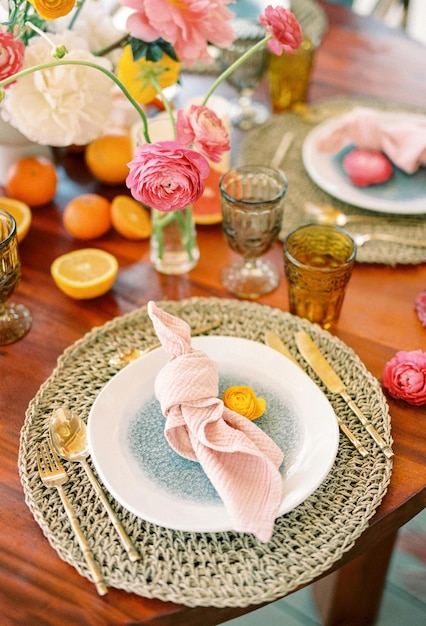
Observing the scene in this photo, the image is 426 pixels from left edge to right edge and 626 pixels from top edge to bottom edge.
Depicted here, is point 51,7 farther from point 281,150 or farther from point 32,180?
point 281,150

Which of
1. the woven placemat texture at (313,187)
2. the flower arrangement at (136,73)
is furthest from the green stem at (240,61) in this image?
the woven placemat texture at (313,187)

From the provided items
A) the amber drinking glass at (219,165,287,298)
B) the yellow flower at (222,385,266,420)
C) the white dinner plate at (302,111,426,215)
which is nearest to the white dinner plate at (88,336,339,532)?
the yellow flower at (222,385,266,420)

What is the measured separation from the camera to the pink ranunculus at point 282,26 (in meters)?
0.87

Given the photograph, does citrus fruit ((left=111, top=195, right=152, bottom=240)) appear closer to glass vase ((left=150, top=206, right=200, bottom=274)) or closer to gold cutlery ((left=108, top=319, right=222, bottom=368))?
glass vase ((left=150, top=206, right=200, bottom=274))

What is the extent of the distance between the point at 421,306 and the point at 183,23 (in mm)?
526

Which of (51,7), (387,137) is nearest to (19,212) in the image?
(51,7)

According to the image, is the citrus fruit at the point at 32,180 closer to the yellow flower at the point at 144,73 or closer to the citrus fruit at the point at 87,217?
the citrus fruit at the point at 87,217

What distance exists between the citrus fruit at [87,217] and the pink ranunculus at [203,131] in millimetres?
320

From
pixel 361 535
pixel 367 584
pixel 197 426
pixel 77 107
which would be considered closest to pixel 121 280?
pixel 77 107

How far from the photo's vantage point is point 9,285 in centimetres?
96

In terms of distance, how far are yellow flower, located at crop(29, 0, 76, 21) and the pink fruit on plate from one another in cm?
59

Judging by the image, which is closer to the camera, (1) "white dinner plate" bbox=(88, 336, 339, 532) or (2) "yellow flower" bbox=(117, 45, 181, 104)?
(1) "white dinner plate" bbox=(88, 336, 339, 532)

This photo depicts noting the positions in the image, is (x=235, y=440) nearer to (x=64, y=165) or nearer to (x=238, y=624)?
(x=64, y=165)

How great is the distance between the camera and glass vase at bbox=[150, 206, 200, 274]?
1.09m
